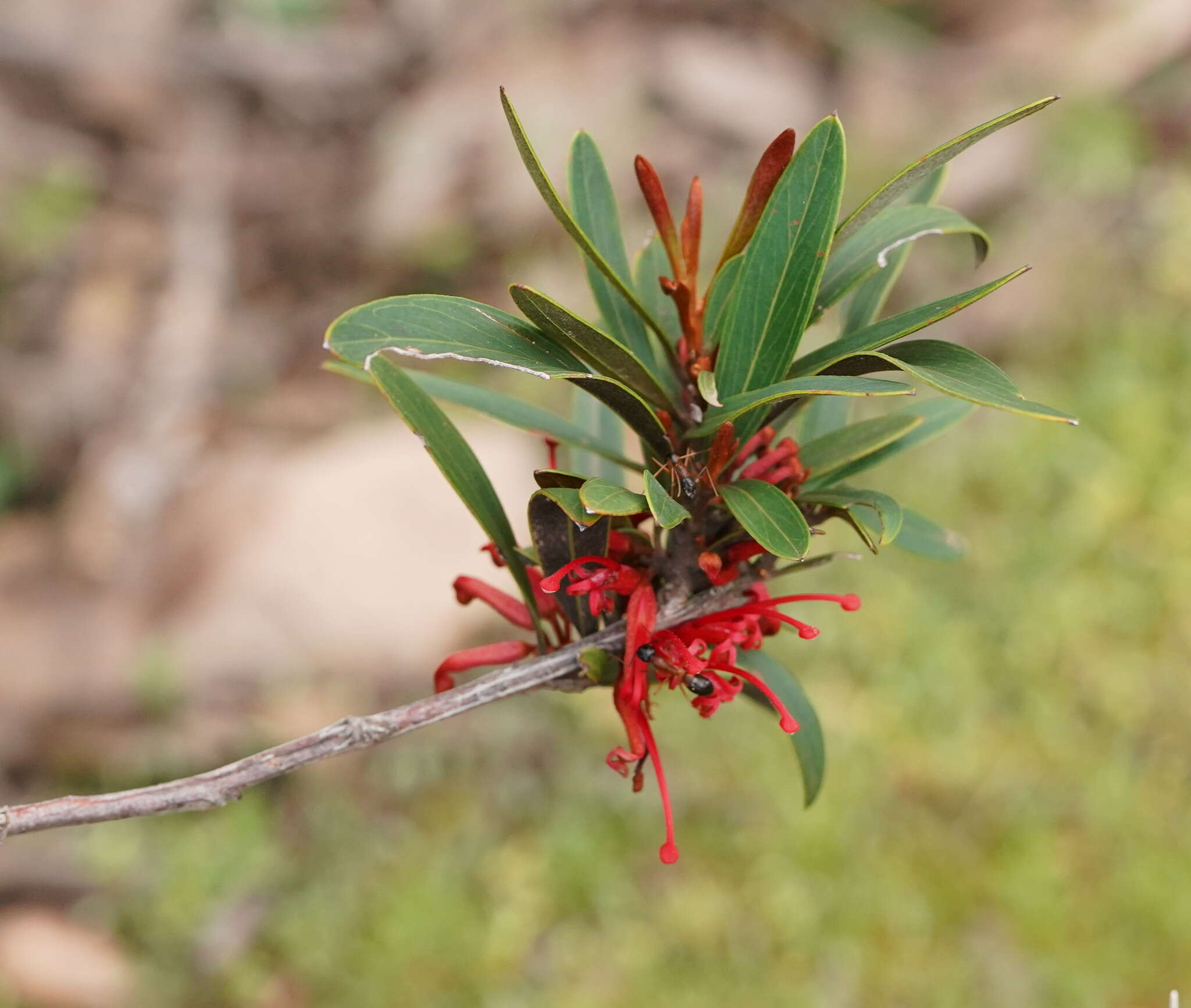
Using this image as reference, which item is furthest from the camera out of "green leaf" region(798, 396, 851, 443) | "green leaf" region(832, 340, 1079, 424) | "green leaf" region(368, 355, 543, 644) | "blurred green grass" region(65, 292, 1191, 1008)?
"blurred green grass" region(65, 292, 1191, 1008)

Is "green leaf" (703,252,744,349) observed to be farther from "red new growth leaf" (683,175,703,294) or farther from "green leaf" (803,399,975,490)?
"green leaf" (803,399,975,490)

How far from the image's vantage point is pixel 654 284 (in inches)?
28.0

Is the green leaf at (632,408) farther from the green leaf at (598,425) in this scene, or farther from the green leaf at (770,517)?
the green leaf at (598,425)

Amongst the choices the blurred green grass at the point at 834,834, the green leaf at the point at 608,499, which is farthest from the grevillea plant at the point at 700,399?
the blurred green grass at the point at 834,834

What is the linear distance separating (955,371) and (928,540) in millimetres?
281

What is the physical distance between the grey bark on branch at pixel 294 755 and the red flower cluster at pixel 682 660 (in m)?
0.03

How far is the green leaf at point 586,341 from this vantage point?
0.51m

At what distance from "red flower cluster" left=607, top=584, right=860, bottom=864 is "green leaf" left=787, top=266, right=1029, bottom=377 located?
0.49ft

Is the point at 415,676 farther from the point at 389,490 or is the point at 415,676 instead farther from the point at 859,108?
the point at 859,108

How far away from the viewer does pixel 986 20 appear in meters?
3.62

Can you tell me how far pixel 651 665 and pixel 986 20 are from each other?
3818 millimetres

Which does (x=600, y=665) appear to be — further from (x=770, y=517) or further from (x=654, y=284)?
(x=654, y=284)

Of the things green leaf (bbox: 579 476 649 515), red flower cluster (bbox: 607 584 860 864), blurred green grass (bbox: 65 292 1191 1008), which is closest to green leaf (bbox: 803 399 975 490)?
red flower cluster (bbox: 607 584 860 864)

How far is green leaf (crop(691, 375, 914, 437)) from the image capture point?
0.47 metres
